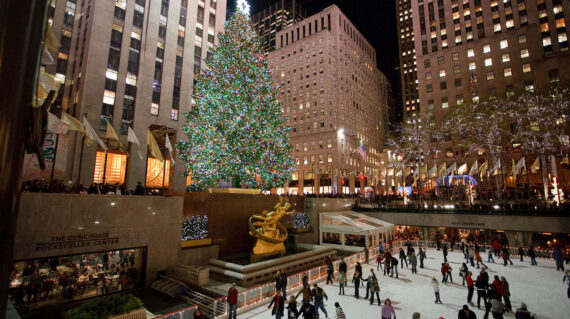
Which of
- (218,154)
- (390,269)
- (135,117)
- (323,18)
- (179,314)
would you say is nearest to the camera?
(179,314)

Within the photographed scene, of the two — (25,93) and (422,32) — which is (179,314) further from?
(422,32)

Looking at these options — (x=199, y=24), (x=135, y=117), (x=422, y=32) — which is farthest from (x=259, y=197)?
(x=422, y=32)

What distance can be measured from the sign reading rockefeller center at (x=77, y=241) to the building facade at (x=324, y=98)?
2176 inches

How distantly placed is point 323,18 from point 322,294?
8173 cm

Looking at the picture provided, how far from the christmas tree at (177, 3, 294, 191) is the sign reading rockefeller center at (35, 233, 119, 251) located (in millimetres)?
10029

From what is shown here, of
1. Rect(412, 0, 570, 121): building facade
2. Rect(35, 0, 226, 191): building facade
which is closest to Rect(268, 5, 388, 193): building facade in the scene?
Rect(412, 0, 570, 121): building facade

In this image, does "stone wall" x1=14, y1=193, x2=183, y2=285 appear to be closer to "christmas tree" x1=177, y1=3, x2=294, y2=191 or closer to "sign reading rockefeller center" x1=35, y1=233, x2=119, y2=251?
"sign reading rockefeller center" x1=35, y1=233, x2=119, y2=251

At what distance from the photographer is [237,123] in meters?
23.8

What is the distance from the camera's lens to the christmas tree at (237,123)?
23.5 m

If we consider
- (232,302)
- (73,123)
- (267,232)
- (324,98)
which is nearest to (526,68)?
(324,98)

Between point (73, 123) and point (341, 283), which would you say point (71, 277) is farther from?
point (341, 283)

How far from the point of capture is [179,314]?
1009cm

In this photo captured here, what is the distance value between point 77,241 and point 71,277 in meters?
1.84

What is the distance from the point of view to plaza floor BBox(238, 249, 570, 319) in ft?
39.3
